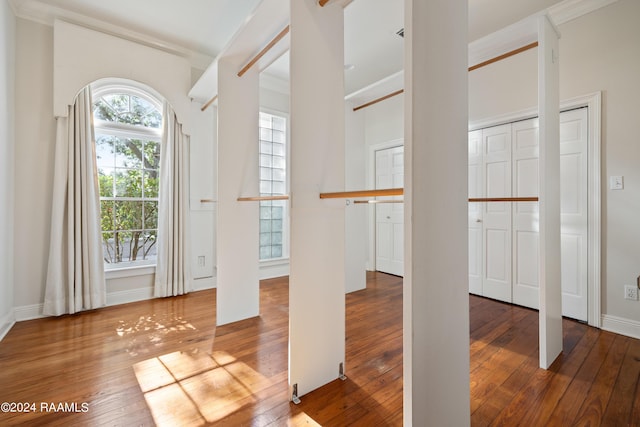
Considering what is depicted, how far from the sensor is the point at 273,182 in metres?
4.09

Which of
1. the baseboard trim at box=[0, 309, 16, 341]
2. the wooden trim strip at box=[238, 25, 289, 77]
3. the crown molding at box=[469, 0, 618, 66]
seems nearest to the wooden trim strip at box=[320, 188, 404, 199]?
the wooden trim strip at box=[238, 25, 289, 77]

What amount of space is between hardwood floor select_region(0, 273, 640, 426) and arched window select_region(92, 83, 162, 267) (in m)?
0.87

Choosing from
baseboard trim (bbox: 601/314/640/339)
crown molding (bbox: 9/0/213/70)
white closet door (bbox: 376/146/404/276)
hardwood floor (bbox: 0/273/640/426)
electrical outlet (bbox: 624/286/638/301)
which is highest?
crown molding (bbox: 9/0/213/70)

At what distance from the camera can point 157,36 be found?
3.04 m

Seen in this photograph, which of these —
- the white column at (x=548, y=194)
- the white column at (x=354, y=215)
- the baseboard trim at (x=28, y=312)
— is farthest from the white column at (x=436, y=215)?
the baseboard trim at (x=28, y=312)

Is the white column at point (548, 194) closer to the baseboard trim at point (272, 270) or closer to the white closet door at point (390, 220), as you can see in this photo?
the white closet door at point (390, 220)

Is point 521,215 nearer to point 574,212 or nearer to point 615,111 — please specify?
point 574,212

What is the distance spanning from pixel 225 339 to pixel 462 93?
2.14 meters

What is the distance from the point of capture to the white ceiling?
2.48m

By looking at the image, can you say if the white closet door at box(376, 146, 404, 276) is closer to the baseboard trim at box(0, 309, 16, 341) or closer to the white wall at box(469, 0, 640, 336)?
the white wall at box(469, 0, 640, 336)

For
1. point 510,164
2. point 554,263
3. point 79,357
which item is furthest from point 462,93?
point 79,357

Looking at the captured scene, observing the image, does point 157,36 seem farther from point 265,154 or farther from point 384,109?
point 384,109

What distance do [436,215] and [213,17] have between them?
2944mm

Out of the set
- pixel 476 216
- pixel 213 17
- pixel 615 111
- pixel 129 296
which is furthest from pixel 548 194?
pixel 129 296
